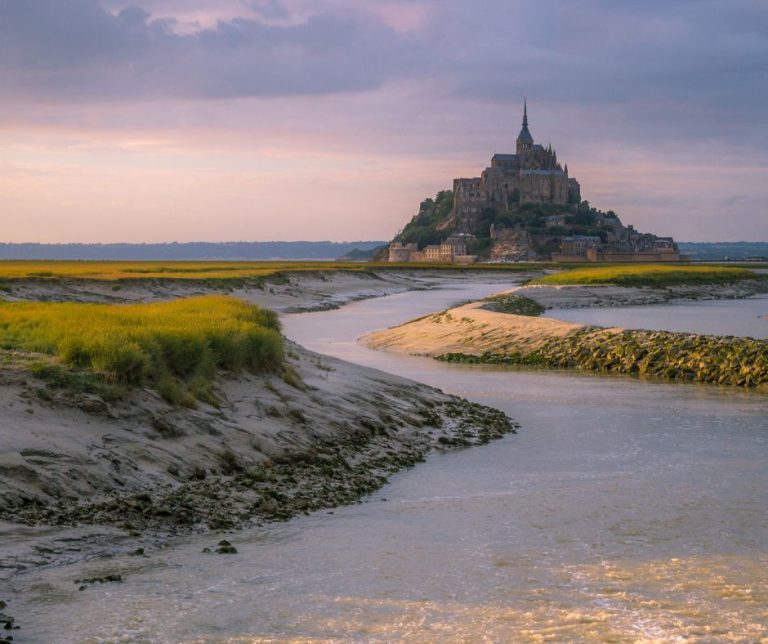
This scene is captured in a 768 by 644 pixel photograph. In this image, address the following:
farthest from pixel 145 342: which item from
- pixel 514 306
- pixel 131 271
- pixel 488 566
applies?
pixel 131 271

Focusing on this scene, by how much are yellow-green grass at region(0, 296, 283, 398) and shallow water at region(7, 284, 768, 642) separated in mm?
3777

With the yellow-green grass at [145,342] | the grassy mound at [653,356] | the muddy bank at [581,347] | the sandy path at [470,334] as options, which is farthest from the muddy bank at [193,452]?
the sandy path at [470,334]

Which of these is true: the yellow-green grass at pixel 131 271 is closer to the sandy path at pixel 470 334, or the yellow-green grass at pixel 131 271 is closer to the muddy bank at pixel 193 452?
the sandy path at pixel 470 334

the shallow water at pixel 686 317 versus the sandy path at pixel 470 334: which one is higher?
the sandy path at pixel 470 334

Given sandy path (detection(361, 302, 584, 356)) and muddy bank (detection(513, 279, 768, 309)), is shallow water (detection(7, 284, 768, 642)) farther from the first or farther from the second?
muddy bank (detection(513, 279, 768, 309))

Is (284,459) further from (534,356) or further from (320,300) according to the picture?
(320,300)

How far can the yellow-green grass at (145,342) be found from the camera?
1429cm

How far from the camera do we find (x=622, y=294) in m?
79.8

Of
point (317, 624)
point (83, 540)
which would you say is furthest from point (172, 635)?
point (83, 540)

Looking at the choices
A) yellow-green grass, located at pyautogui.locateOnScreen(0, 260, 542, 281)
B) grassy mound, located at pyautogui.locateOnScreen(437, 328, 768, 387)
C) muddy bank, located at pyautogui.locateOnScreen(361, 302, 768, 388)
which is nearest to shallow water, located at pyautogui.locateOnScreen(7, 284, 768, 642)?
grassy mound, located at pyautogui.locateOnScreen(437, 328, 768, 387)

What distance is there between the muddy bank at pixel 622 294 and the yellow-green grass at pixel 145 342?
4763 cm

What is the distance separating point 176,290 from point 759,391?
141ft

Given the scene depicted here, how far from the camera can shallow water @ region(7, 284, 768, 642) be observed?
8.30m

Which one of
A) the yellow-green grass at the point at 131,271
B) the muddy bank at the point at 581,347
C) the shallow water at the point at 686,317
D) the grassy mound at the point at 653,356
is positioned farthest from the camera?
the yellow-green grass at the point at 131,271
